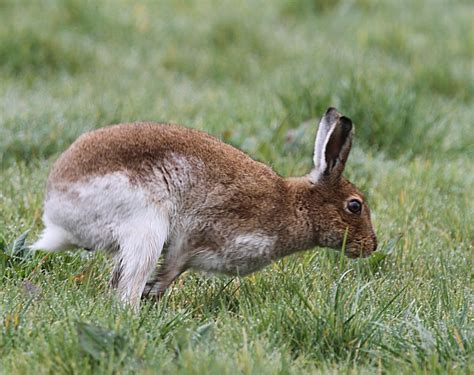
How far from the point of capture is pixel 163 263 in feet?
14.4

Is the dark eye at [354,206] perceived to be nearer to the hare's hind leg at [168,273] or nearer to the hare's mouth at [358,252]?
the hare's mouth at [358,252]

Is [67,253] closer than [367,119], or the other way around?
[67,253]

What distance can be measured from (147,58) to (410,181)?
12.4 ft

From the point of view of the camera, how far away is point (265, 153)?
21.0 ft

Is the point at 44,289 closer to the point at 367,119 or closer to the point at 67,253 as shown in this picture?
the point at 67,253

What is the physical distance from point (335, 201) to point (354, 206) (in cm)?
11

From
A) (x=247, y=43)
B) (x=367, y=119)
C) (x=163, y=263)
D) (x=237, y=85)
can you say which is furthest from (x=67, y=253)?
(x=247, y=43)

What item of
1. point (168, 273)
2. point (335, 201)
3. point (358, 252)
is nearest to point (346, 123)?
point (335, 201)

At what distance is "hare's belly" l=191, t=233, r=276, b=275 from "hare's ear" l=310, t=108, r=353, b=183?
56cm

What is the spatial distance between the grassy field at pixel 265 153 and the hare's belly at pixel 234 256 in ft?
0.33

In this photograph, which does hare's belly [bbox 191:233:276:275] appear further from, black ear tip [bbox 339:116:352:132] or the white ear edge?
black ear tip [bbox 339:116:352:132]

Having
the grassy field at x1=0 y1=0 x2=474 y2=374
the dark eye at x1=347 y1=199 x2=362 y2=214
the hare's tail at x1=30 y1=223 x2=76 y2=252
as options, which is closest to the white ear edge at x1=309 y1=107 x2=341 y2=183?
the dark eye at x1=347 y1=199 x2=362 y2=214

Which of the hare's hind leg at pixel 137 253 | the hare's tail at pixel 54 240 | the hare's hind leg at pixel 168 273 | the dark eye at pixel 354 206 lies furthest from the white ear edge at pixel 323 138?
the hare's tail at pixel 54 240

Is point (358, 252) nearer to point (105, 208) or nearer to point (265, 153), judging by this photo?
point (105, 208)
